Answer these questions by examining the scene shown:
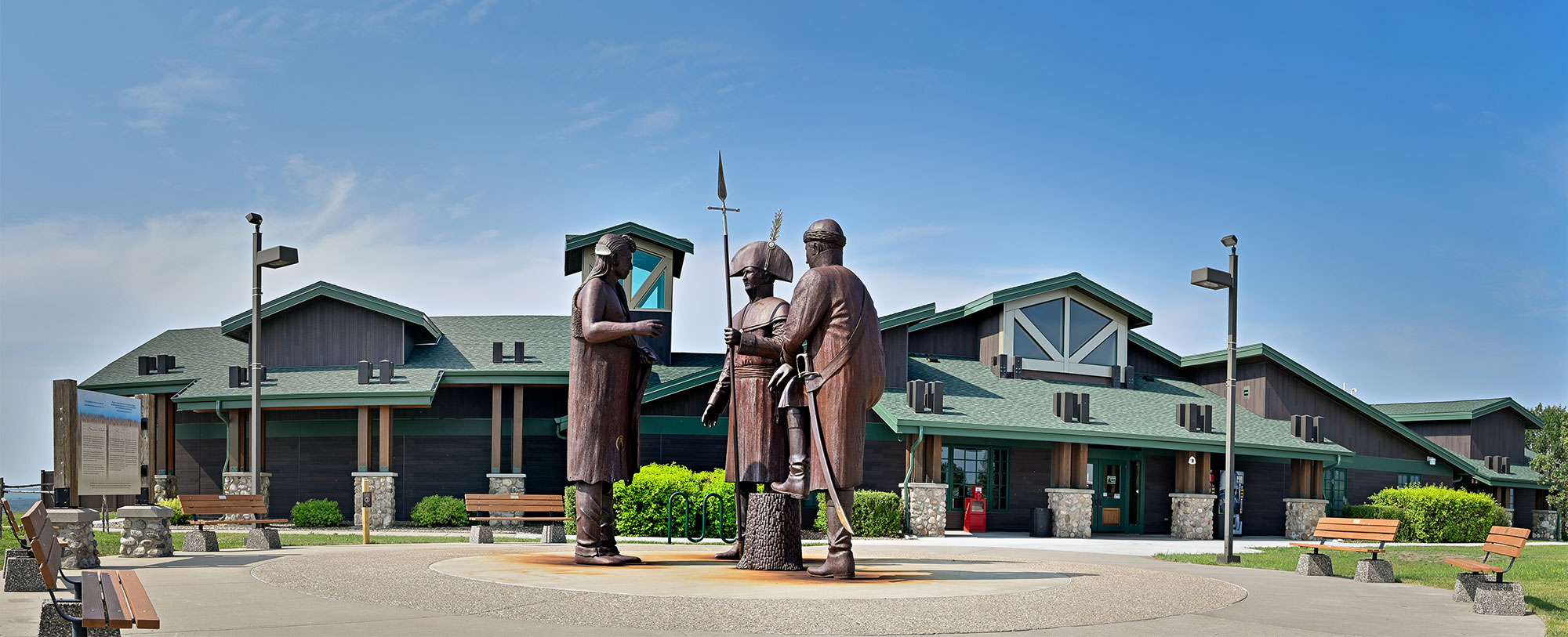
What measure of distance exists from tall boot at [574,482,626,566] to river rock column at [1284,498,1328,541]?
77.3ft

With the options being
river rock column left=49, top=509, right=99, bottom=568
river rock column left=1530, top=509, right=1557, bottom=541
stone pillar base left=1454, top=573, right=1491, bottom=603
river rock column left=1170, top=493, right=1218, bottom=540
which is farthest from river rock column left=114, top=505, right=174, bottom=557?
river rock column left=1530, top=509, right=1557, bottom=541

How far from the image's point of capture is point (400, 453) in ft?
90.8

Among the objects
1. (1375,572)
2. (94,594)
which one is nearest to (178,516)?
(94,594)

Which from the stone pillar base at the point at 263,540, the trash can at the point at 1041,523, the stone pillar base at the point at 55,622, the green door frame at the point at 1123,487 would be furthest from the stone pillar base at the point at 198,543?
the green door frame at the point at 1123,487

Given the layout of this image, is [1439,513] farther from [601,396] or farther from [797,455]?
[601,396]

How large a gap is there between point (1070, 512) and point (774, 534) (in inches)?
689

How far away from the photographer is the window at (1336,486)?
107ft

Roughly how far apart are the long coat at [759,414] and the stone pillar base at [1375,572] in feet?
21.6

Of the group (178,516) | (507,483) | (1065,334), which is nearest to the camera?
(178,516)

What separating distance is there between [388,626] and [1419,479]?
33850 millimetres

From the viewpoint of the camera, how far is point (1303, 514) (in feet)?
97.8

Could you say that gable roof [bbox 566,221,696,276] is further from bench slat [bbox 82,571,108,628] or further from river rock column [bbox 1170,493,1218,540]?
bench slat [bbox 82,571,108,628]

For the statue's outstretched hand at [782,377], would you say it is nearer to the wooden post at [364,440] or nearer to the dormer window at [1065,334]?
the wooden post at [364,440]

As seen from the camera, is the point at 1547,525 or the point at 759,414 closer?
the point at 759,414
